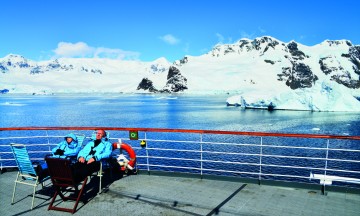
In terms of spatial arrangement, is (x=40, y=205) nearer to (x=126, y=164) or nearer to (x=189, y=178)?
(x=126, y=164)

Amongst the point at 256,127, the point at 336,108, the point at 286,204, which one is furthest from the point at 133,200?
the point at 336,108

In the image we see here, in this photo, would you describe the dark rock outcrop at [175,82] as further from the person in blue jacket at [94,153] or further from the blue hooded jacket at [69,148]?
the person in blue jacket at [94,153]

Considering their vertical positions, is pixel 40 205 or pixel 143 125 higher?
pixel 40 205

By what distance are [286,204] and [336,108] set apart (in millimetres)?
59815

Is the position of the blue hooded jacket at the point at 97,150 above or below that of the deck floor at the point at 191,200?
above

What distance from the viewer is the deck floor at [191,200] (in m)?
4.91

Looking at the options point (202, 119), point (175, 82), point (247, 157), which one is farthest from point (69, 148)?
point (175, 82)

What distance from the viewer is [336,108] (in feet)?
192

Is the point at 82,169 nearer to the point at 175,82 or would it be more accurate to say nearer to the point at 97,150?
the point at 97,150

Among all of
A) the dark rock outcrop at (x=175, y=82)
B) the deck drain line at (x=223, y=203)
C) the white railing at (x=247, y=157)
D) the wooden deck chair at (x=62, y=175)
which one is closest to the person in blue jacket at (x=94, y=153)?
the wooden deck chair at (x=62, y=175)

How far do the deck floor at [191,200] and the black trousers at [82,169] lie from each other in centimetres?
48

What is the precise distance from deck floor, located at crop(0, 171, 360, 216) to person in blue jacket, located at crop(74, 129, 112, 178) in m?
0.56

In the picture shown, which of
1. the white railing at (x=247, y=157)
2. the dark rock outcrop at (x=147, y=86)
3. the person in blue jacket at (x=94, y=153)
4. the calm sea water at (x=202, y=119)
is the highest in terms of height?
the dark rock outcrop at (x=147, y=86)

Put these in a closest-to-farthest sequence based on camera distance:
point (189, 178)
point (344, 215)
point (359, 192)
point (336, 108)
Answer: point (344, 215) → point (359, 192) → point (189, 178) → point (336, 108)
